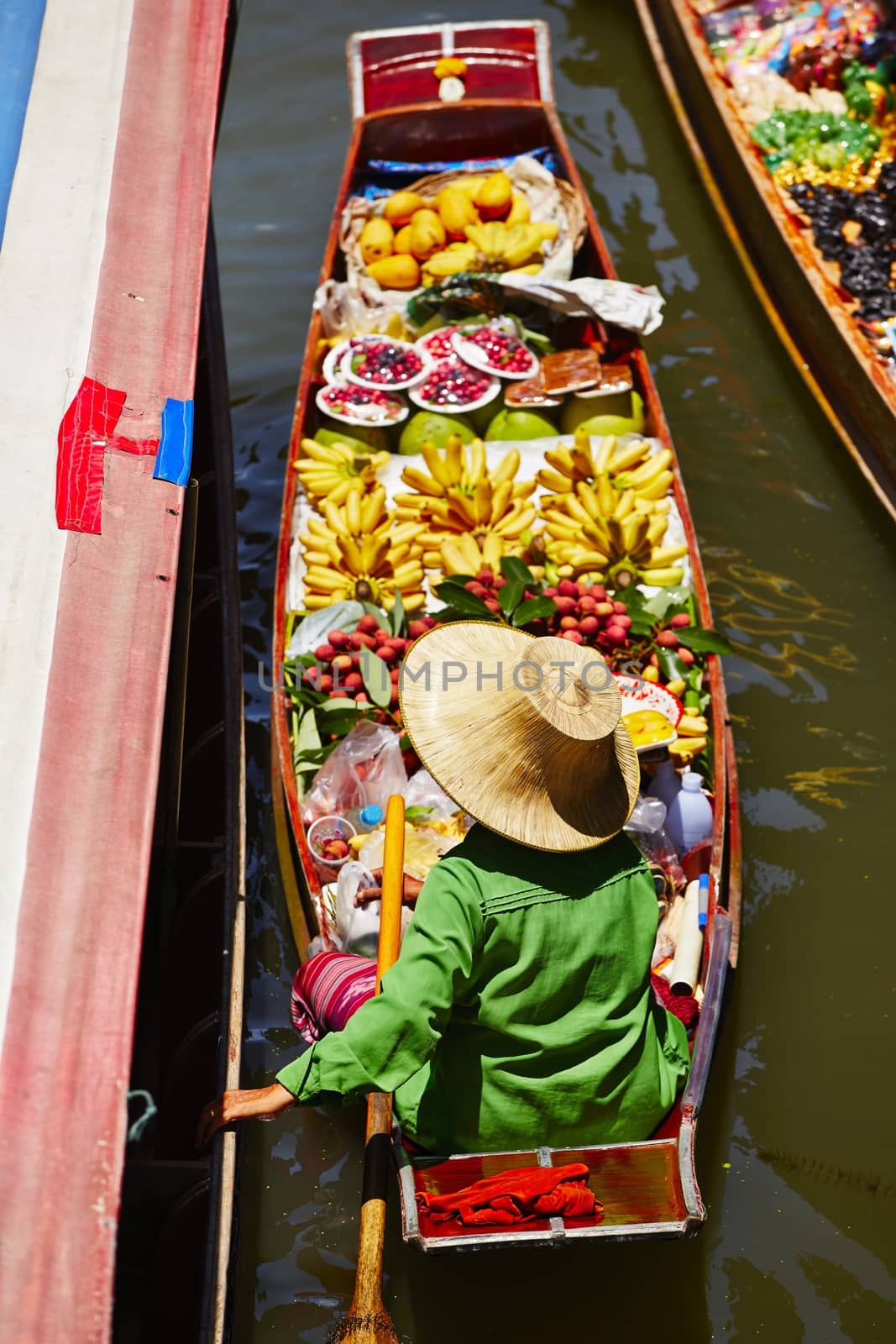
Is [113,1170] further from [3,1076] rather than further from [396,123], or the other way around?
[396,123]

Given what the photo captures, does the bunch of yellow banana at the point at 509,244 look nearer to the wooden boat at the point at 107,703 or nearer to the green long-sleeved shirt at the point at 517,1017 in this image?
the wooden boat at the point at 107,703

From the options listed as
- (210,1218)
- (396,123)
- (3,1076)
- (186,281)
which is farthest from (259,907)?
(396,123)

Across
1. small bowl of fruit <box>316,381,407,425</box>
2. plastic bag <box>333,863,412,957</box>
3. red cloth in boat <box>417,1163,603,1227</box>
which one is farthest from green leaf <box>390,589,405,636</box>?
red cloth in boat <box>417,1163,603,1227</box>

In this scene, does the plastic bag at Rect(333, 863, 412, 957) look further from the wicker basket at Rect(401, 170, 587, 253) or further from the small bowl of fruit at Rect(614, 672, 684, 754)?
the wicker basket at Rect(401, 170, 587, 253)

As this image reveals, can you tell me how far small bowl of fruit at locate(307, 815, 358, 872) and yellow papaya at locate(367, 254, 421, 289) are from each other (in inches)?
113

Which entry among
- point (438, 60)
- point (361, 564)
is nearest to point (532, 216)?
point (438, 60)

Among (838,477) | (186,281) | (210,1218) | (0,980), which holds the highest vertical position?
(838,477)

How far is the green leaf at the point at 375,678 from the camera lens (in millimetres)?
3873

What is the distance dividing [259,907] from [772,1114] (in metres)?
1.80

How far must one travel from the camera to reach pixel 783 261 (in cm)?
632

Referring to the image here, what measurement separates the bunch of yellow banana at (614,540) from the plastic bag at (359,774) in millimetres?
994

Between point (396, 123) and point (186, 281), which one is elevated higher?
point (396, 123)

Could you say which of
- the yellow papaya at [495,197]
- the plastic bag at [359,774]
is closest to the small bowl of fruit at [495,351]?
the yellow papaya at [495,197]

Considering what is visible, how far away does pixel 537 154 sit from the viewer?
20.4 ft
